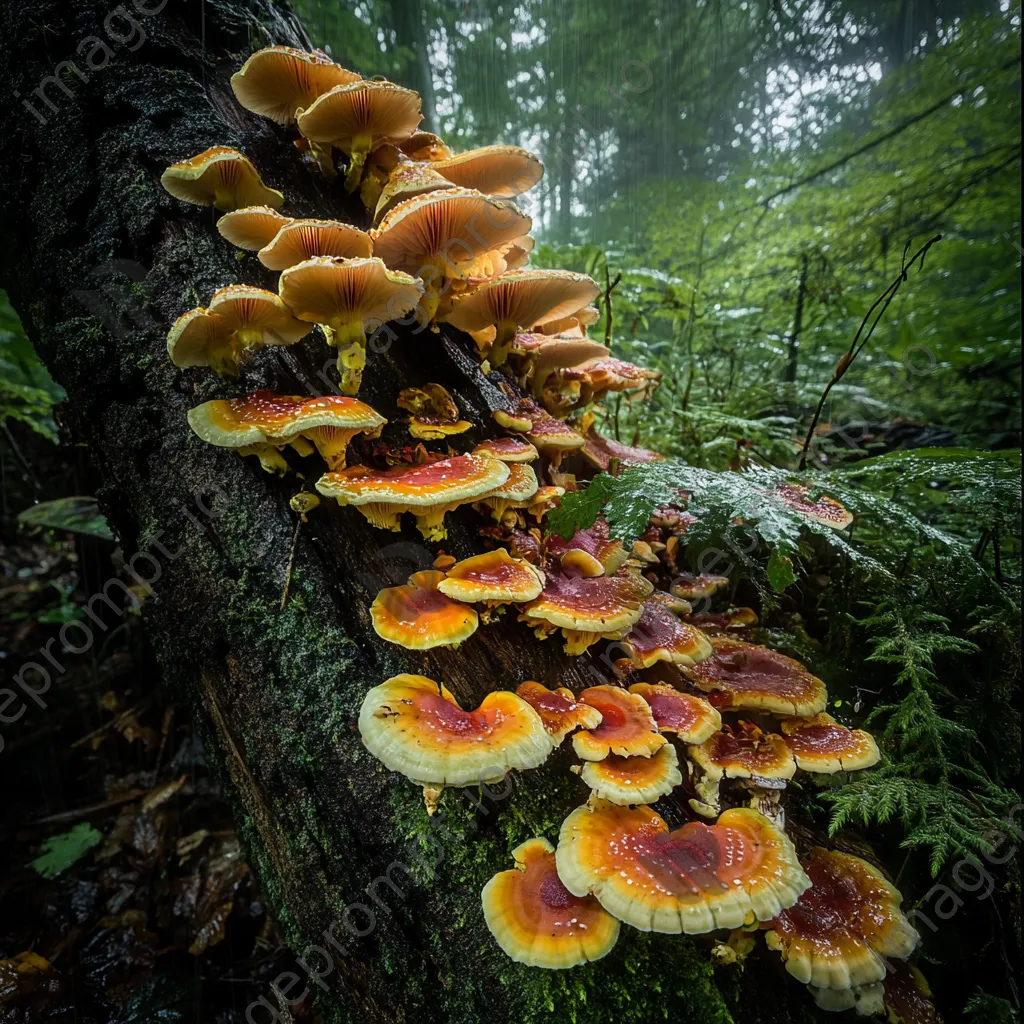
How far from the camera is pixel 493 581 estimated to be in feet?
6.34

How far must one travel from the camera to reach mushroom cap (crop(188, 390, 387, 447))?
67.9 inches

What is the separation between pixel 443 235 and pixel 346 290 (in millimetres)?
577

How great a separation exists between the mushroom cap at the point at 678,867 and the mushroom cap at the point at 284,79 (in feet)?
10.3

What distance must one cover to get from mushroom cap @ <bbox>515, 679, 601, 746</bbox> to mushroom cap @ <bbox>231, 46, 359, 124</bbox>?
266 centimetres

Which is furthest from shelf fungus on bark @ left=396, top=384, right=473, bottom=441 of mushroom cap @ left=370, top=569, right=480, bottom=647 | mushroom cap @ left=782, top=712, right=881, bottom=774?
mushroom cap @ left=782, top=712, right=881, bottom=774

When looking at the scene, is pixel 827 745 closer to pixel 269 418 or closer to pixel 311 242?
pixel 269 418

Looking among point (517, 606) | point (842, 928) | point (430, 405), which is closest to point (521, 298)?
point (430, 405)

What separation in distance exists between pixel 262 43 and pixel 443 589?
3.11m

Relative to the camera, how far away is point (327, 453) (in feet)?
6.43

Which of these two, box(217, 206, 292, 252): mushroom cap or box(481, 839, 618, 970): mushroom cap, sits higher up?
box(217, 206, 292, 252): mushroom cap

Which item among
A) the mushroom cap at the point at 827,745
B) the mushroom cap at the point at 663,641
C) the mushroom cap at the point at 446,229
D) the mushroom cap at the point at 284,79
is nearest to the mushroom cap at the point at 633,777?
the mushroom cap at the point at 663,641

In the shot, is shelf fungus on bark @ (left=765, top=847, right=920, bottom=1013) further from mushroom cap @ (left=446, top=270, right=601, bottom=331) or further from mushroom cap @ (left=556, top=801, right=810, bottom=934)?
mushroom cap @ (left=446, top=270, right=601, bottom=331)

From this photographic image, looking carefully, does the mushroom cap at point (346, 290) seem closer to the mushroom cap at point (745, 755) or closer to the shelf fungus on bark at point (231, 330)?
the shelf fungus on bark at point (231, 330)

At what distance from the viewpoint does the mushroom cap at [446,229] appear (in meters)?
2.00
